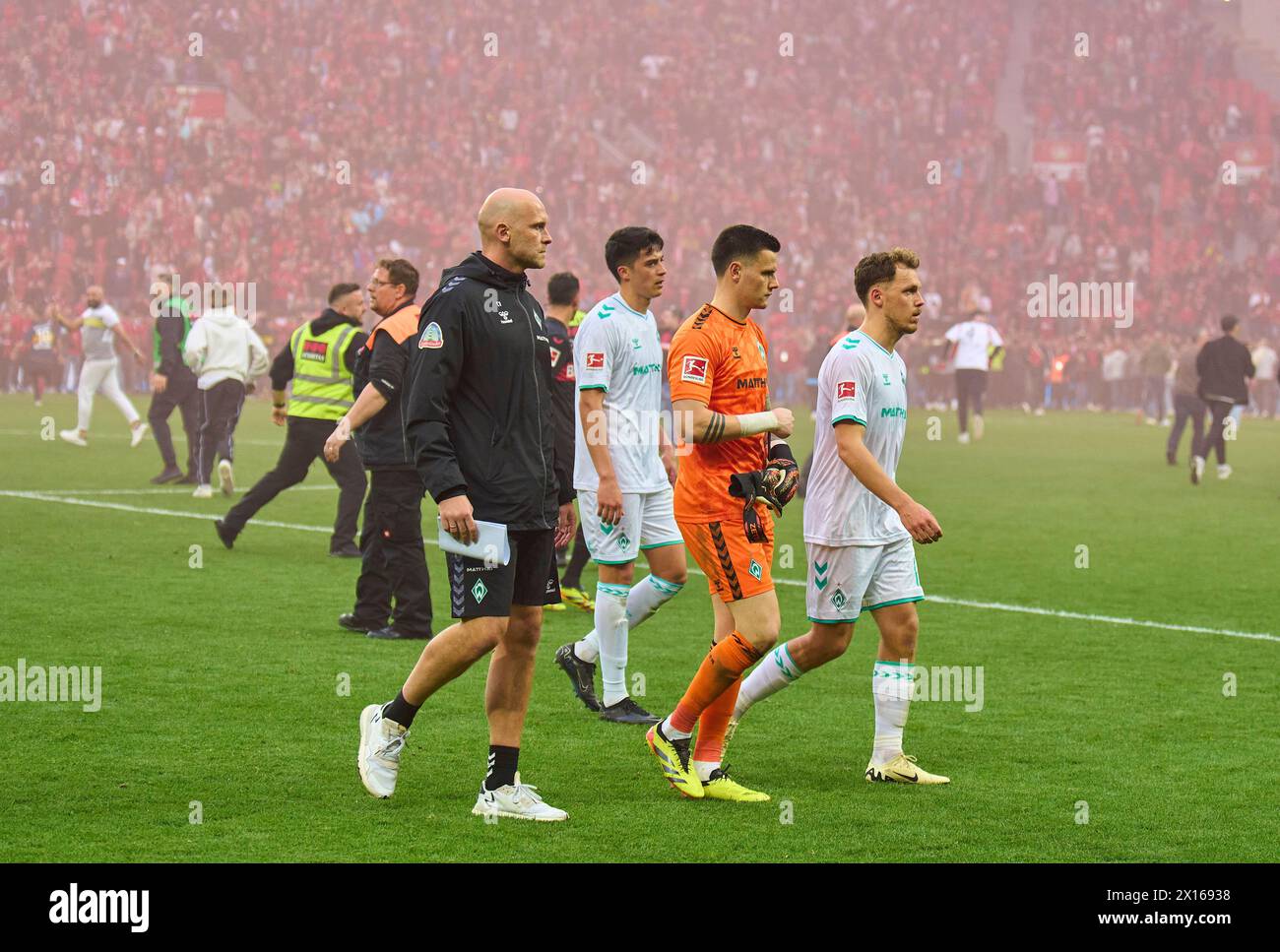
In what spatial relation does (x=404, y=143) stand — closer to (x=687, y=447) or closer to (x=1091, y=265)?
(x=1091, y=265)

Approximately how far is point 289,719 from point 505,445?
2.29m

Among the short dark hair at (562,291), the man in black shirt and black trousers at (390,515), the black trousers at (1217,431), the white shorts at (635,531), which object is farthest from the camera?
the black trousers at (1217,431)

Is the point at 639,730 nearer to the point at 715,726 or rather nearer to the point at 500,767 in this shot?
the point at 715,726

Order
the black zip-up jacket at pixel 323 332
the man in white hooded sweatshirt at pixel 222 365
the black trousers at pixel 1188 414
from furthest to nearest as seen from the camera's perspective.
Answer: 1. the black trousers at pixel 1188 414
2. the man in white hooded sweatshirt at pixel 222 365
3. the black zip-up jacket at pixel 323 332

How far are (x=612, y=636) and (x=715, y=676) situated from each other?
62.1 inches

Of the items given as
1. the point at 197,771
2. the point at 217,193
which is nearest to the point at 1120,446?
the point at 217,193

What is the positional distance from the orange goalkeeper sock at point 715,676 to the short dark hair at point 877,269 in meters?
1.40

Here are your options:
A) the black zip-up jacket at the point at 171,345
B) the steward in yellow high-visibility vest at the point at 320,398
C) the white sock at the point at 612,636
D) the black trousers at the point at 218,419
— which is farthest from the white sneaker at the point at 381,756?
the black zip-up jacket at the point at 171,345

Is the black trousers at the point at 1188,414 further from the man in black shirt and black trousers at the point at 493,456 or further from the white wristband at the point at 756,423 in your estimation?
the man in black shirt and black trousers at the point at 493,456

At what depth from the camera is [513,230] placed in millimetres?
5977

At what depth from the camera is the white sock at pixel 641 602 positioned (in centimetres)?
823

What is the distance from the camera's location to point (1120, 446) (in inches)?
1164

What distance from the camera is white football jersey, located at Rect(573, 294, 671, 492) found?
8250 mm

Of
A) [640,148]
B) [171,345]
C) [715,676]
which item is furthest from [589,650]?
[640,148]
